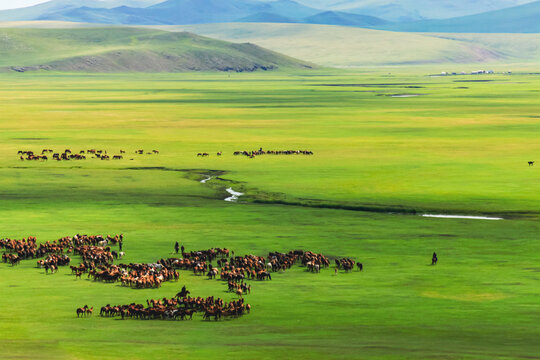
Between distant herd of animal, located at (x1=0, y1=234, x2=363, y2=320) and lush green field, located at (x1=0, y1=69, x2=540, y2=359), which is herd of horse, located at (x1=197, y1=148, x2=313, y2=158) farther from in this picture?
distant herd of animal, located at (x1=0, y1=234, x2=363, y2=320)

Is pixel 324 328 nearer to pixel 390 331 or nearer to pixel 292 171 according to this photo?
pixel 390 331

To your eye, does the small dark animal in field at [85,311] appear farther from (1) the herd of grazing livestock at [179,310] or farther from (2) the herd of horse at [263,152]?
(2) the herd of horse at [263,152]

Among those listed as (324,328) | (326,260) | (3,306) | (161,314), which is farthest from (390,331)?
(3,306)

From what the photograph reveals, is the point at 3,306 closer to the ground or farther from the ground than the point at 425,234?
closer to the ground

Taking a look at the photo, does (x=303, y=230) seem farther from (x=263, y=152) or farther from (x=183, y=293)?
(x=263, y=152)

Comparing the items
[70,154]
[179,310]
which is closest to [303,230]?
[179,310]

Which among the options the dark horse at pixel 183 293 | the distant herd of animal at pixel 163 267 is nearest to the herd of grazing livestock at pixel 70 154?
the distant herd of animal at pixel 163 267
